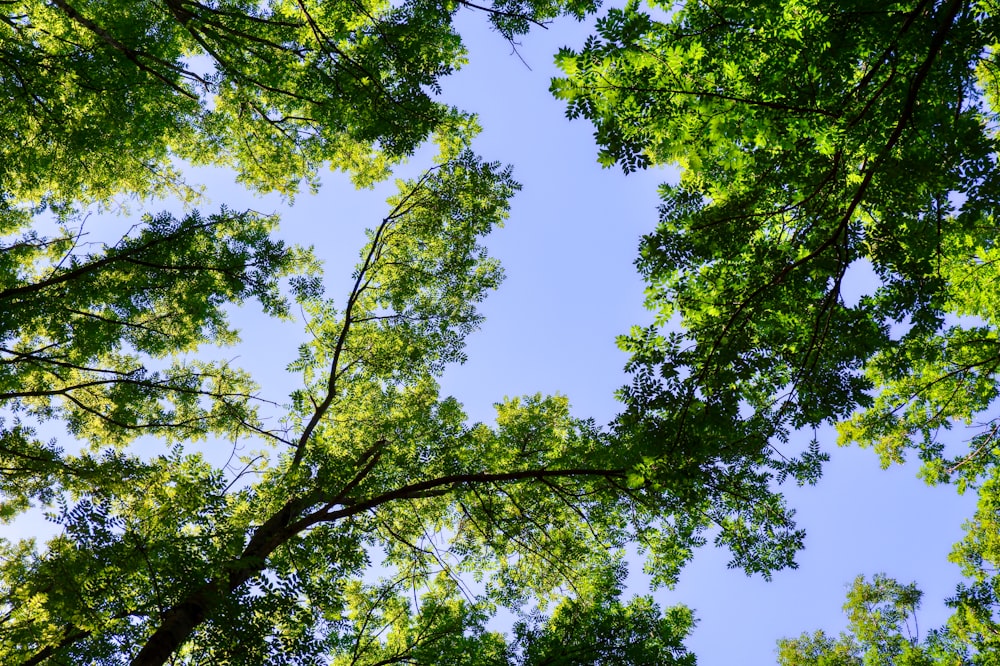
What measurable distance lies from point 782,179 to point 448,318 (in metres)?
6.56

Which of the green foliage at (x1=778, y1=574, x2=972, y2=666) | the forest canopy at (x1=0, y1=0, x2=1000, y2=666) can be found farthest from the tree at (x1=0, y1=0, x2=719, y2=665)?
the green foliage at (x1=778, y1=574, x2=972, y2=666)

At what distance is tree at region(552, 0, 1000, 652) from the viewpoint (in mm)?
3895

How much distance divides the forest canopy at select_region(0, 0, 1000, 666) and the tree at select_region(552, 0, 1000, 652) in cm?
3

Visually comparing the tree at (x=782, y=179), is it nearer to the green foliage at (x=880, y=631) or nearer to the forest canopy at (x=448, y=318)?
the forest canopy at (x=448, y=318)

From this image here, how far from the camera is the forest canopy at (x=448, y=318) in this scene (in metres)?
4.41

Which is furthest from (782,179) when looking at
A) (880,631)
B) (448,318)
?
(880,631)

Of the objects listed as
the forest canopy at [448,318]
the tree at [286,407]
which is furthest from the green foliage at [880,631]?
the tree at [286,407]

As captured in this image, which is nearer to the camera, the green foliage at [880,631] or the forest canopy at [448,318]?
the forest canopy at [448,318]

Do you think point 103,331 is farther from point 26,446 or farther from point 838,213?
point 838,213

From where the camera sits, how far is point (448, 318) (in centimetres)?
1034

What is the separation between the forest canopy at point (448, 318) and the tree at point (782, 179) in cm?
3

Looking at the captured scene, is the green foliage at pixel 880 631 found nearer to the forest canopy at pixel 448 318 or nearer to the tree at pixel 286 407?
the forest canopy at pixel 448 318

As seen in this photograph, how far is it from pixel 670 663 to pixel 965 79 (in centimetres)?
630

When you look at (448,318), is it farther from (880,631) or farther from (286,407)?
(880,631)
